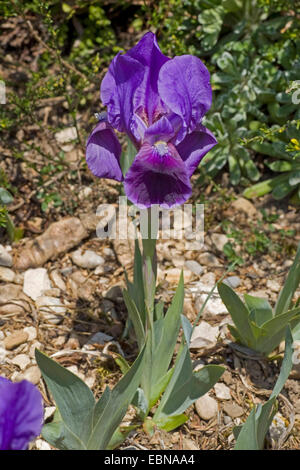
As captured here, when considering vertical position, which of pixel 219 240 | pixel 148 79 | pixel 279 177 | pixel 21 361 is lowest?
pixel 21 361

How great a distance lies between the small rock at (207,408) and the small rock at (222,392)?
37 millimetres

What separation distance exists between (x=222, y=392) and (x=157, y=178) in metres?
0.91

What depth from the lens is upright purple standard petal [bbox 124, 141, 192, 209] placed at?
1.31m

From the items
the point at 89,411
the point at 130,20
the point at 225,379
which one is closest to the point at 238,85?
the point at 130,20

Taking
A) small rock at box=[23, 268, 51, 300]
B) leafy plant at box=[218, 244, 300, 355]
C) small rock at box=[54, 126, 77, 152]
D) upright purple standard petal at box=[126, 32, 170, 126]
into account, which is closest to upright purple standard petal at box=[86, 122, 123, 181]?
upright purple standard petal at box=[126, 32, 170, 126]

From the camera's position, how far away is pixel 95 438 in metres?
1.42

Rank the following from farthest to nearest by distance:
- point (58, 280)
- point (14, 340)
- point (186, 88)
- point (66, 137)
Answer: point (66, 137)
point (58, 280)
point (14, 340)
point (186, 88)

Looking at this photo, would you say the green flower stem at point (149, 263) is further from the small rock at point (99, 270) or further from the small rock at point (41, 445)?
the small rock at point (99, 270)

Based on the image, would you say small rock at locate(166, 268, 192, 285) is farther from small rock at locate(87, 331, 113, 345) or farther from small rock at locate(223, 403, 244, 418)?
small rock at locate(223, 403, 244, 418)

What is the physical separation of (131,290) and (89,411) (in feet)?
1.54

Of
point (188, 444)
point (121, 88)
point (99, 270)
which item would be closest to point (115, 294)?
point (99, 270)

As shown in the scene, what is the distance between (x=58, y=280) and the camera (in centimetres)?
227

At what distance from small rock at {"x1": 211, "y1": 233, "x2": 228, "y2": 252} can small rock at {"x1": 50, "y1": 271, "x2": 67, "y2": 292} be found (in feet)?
2.40

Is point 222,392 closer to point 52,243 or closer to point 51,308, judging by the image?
point 51,308
